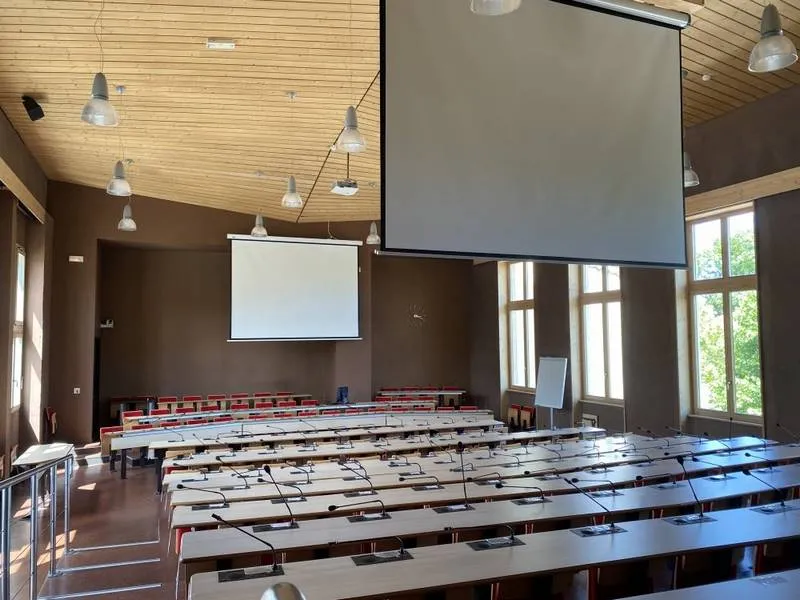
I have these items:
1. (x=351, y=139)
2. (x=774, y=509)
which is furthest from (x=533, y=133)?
(x=774, y=509)

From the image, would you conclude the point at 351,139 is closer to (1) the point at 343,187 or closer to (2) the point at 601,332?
(1) the point at 343,187

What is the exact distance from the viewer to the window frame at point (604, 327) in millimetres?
9492

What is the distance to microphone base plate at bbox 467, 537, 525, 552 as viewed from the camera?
9.51 ft

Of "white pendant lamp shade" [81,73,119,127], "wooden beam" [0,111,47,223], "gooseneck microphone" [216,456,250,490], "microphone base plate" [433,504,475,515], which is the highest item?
"wooden beam" [0,111,47,223]

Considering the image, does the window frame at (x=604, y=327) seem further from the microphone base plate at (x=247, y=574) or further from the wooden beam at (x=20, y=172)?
the wooden beam at (x=20, y=172)

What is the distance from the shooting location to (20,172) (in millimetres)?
8305

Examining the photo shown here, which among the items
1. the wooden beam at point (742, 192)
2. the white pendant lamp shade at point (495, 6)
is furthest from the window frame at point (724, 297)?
the white pendant lamp shade at point (495, 6)

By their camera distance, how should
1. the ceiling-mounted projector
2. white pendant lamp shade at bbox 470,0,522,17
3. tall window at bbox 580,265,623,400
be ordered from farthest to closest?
tall window at bbox 580,265,623,400 < the ceiling-mounted projector < white pendant lamp shade at bbox 470,0,522,17

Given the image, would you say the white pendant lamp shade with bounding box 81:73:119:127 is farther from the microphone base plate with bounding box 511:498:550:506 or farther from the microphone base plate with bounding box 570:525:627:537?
the microphone base plate with bounding box 570:525:627:537

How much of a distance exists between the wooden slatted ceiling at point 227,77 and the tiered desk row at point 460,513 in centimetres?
372

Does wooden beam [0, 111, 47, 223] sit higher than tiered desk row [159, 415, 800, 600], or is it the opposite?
wooden beam [0, 111, 47, 223]

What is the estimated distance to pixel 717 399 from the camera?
7.75 m

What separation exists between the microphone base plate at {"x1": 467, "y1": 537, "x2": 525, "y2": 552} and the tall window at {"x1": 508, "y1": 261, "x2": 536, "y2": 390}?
344 inches

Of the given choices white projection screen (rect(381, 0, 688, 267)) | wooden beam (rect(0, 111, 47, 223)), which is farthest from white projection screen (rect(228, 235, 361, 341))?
white projection screen (rect(381, 0, 688, 267))
